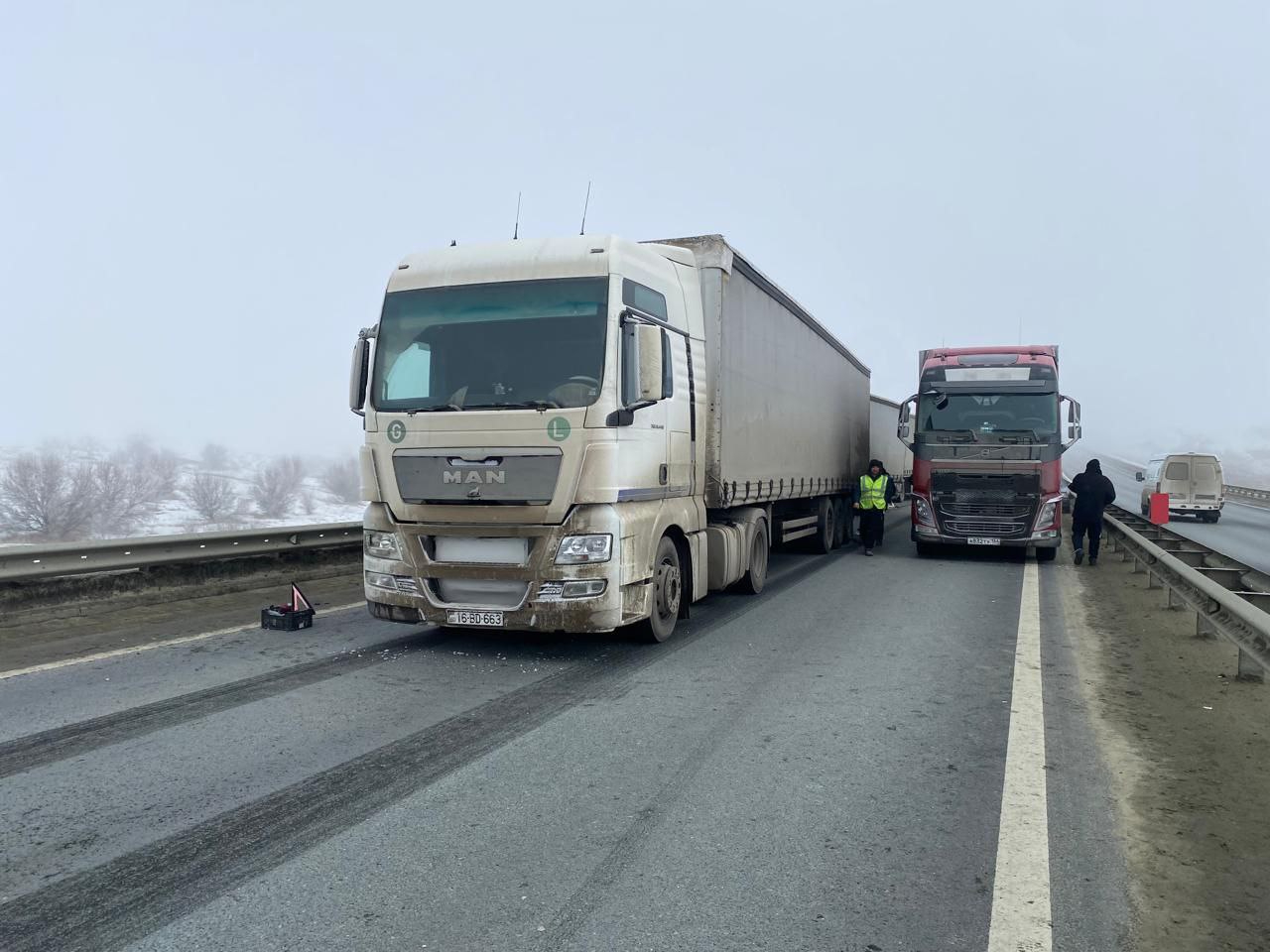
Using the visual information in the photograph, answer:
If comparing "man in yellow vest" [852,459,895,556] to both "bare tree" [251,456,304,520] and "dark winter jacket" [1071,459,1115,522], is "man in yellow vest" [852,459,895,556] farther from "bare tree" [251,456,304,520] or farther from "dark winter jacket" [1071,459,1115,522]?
"bare tree" [251,456,304,520]

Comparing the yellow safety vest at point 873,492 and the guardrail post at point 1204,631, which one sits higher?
the yellow safety vest at point 873,492

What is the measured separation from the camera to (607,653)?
23.8 feet

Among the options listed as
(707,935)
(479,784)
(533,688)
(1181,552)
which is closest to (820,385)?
(1181,552)

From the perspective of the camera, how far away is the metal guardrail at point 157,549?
7.75m

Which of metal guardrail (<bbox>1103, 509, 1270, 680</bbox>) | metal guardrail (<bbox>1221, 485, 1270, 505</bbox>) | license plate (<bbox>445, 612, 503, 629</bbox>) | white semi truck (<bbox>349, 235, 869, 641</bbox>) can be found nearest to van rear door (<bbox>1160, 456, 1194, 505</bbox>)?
metal guardrail (<bbox>1221, 485, 1270, 505</bbox>)

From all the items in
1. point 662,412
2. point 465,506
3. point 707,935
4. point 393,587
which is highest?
point 662,412

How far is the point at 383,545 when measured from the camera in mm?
7000

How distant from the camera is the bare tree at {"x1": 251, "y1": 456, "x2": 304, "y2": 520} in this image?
38.1 m

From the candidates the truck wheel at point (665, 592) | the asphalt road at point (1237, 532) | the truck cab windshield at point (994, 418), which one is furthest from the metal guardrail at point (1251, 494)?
the truck wheel at point (665, 592)

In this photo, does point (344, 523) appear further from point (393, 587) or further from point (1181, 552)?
point (1181, 552)

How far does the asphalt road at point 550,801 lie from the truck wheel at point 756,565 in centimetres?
303

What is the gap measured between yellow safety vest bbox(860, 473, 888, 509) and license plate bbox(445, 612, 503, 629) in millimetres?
10658

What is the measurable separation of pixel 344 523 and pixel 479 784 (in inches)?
319

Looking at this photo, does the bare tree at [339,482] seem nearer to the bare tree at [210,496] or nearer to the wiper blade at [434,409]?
the bare tree at [210,496]
